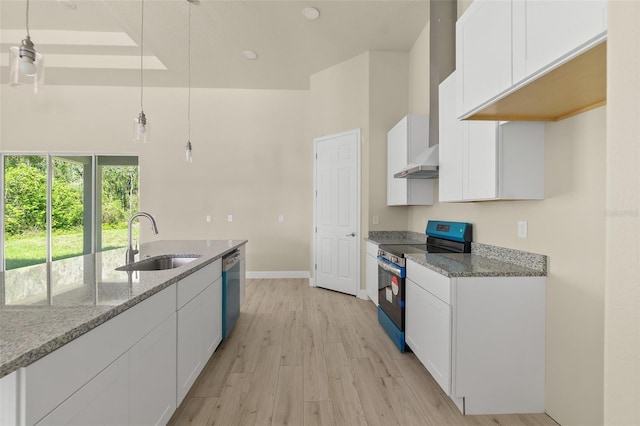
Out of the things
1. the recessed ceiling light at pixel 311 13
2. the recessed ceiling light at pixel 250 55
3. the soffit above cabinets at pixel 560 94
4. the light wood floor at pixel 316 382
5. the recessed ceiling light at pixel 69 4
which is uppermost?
the recessed ceiling light at pixel 69 4

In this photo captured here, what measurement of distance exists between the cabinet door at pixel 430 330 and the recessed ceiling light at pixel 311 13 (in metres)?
3.13

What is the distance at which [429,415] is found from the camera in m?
1.85

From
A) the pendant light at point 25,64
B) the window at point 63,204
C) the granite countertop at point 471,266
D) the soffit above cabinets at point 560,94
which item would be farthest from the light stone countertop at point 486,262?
the window at point 63,204

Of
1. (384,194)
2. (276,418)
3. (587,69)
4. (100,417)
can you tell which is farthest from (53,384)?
(384,194)

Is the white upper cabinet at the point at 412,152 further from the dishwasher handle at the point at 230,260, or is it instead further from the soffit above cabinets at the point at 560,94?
the dishwasher handle at the point at 230,260

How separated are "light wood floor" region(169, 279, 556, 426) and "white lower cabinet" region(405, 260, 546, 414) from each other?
132 mm

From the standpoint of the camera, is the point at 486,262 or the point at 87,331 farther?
the point at 486,262

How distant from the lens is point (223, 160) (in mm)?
5582

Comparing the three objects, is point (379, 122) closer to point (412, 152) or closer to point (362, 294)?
point (412, 152)

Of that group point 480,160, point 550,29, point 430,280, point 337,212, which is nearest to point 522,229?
point 480,160

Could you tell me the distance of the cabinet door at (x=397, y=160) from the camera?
343cm

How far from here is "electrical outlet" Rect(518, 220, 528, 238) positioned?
199cm

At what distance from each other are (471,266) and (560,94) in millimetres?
1117

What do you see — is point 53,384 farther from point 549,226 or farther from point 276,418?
point 549,226
